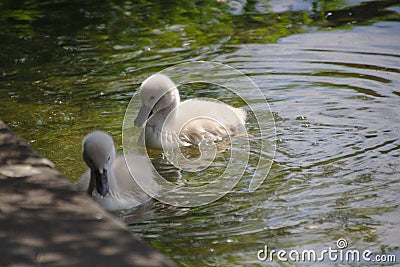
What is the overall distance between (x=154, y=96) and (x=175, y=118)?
0.25 m

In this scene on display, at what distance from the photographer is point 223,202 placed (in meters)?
4.41

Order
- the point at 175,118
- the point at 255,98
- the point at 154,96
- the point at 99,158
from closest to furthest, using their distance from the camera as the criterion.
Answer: the point at 99,158 < the point at 154,96 < the point at 175,118 < the point at 255,98

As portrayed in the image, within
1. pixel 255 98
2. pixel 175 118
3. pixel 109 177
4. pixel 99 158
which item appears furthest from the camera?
pixel 255 98

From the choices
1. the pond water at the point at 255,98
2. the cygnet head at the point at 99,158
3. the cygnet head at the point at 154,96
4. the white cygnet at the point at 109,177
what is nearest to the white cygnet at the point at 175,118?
the cygnet head at the point at 154,96

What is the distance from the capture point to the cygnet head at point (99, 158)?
171 inches

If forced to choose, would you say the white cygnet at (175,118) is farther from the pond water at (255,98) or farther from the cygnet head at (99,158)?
the cygnet head at (99,158)

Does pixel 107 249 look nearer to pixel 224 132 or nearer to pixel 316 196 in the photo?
pixel 316 196

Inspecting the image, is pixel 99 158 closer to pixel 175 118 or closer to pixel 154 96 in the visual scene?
pixel 154 96

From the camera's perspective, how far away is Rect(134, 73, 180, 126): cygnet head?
5.49 meters

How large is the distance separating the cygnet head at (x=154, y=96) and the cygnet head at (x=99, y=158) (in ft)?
3.41

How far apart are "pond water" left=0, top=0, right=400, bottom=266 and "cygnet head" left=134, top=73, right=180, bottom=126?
26 cm

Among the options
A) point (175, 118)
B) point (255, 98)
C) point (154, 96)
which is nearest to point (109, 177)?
point (154, 96)

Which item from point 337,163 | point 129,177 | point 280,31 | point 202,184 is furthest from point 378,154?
point 280,31

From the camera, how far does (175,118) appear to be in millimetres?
5648
